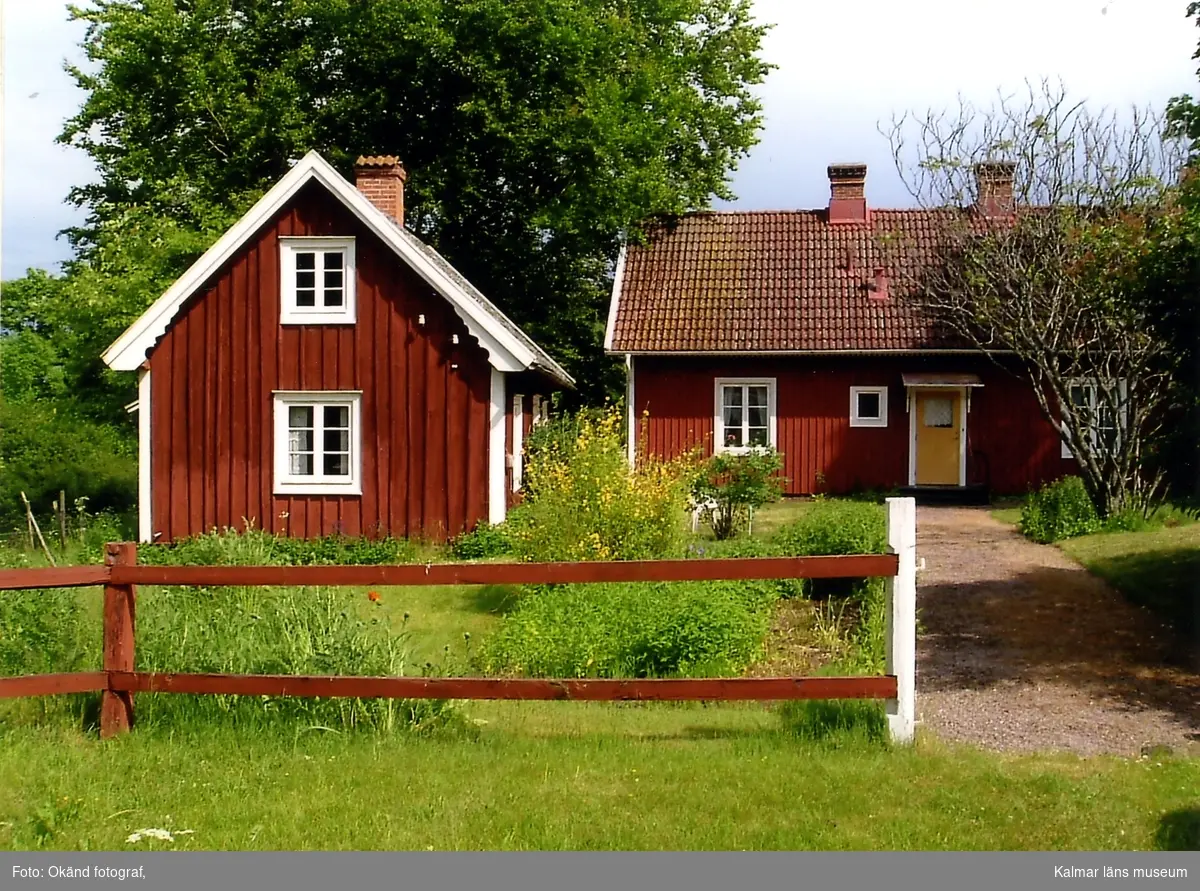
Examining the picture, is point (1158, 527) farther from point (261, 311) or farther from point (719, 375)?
point (261, 311)

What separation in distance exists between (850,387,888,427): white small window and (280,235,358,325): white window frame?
36.3 ft

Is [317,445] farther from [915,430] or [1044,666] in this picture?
[915,430]

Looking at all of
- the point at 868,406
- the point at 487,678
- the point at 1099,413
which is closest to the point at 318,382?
the point at 868,406

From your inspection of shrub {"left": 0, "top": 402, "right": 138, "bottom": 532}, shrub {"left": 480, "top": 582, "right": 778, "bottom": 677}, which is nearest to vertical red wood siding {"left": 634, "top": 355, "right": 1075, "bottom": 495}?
shrub {"left": 0, "top": 402, "right": 138, "bottom": 532}

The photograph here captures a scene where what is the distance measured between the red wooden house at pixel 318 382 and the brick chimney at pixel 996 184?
9121mm

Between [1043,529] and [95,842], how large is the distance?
47.6ft

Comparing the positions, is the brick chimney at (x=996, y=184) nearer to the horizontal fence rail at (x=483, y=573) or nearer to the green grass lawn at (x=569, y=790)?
the green grass lawn at (x=569, y=790)

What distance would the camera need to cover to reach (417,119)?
2861 centimetres

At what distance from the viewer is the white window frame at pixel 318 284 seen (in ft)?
58.1

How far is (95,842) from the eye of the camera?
5.13 metres

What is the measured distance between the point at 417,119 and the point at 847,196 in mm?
10659

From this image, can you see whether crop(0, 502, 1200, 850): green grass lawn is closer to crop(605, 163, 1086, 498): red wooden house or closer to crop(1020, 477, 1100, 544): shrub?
crop(1020, 477, 1100, 544): shrub

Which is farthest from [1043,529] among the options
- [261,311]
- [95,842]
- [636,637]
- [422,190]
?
[422,190]

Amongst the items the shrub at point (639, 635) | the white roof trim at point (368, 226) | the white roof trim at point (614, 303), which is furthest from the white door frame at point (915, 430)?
the shrub at point (639, 635)
